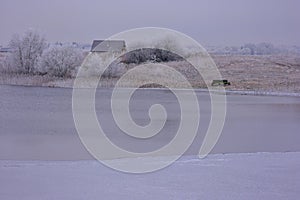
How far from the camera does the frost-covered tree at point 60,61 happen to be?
33031 millimetres

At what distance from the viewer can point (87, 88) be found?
29.7 meters

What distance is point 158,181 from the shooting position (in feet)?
17.5

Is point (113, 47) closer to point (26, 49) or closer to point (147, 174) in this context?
point (26, 49)

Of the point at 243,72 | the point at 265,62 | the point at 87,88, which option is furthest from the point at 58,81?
the point at 265,62

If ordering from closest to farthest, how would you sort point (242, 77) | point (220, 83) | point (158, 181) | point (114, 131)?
point (158, 181)
point (114, 131)
point (220, 83)
point (242, 77)

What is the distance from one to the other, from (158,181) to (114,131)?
21.9 ft

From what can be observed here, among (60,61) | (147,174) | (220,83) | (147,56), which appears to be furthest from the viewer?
(147,56)

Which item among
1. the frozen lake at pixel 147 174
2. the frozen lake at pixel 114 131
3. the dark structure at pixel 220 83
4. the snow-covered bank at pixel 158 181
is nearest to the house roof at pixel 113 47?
the dark structure at pixel 220 83

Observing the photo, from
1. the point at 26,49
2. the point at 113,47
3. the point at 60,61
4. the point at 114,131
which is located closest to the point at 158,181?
the point at 114,131

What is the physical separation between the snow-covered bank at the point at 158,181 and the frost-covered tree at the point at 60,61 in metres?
27.1

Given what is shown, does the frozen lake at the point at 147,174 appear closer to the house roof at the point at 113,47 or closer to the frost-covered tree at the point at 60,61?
the frost-covered tree at the point at 60,61

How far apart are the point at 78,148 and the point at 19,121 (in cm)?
464

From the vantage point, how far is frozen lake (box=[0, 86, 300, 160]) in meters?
9.08

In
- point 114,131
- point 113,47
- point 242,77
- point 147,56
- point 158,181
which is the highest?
point 158,181
